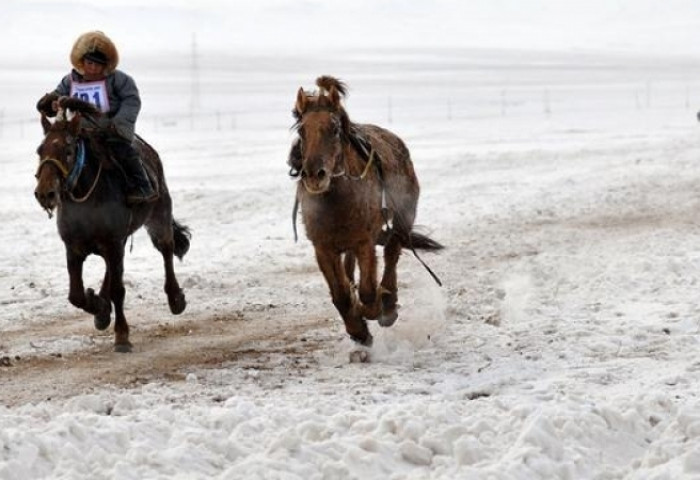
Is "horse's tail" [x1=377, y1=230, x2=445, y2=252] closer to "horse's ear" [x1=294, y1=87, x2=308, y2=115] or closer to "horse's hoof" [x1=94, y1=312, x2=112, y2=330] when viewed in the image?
"horse's ear" [x1=294, y1=87, x2=308, y2=115]

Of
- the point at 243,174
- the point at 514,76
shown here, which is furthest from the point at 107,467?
the point at 514,76

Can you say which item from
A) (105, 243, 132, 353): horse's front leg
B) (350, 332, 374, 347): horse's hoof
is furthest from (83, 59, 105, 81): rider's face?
(350, 332, 374, 347): horse's hoof

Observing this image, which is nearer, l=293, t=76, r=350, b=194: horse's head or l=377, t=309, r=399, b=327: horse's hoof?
l=293, t=76, r=350, b=194: horse's head

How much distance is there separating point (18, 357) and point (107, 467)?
383cm

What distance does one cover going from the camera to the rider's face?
35.2ft

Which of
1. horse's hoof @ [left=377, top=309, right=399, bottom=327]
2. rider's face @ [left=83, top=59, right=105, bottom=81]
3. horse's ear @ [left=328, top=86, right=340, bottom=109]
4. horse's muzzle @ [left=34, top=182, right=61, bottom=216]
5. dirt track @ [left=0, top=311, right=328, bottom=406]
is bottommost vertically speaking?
dirt track @ [left=0, top=311, right=328, bottom=406]

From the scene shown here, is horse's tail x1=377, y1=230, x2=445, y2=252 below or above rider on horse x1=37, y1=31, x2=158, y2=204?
below

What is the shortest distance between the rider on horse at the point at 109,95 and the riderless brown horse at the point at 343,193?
55.5 inches

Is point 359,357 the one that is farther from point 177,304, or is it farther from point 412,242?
point 177,304

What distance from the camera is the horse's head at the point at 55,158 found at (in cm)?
990

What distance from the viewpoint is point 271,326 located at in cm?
1186

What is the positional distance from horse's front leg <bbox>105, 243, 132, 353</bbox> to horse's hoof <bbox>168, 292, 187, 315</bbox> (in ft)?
3.24

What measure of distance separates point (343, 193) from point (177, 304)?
269 centimetres

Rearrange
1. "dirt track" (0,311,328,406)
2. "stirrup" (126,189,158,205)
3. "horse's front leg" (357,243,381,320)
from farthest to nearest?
1. "stirrup" (126,189,158,205)
2. "horse's front leg" (357,243,381,320)
3. "dirt track" (0,311,328,406)
